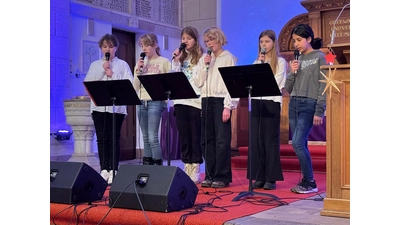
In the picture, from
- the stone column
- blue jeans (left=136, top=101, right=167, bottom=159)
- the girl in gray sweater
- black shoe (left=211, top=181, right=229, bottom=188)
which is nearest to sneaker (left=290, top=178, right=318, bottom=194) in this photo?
the girl in gray sweater

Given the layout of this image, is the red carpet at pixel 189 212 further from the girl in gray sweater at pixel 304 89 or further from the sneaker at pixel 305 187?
the girl in gray sweater at pixel 304 89

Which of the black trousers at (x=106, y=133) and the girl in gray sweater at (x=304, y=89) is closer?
the girl in gray sweater at (x=304, y=89)

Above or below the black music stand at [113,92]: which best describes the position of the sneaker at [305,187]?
below

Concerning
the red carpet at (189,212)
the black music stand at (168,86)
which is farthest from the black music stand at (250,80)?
the black music stand at (168,86)

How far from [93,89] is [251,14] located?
5031mm

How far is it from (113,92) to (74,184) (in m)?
0.88

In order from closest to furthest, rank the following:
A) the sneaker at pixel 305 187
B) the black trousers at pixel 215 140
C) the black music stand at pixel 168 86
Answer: the black music stand at pixel 168 86 → the sneaker at pixel 305 187 → the black trousers at pixel 215 140

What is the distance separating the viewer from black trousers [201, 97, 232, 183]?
4.34m

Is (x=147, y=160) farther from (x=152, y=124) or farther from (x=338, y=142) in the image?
(x=338, y=142)

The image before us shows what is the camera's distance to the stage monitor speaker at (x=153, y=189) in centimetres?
315

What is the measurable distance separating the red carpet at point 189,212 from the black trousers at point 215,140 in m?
0.32

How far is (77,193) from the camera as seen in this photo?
3.63 m
